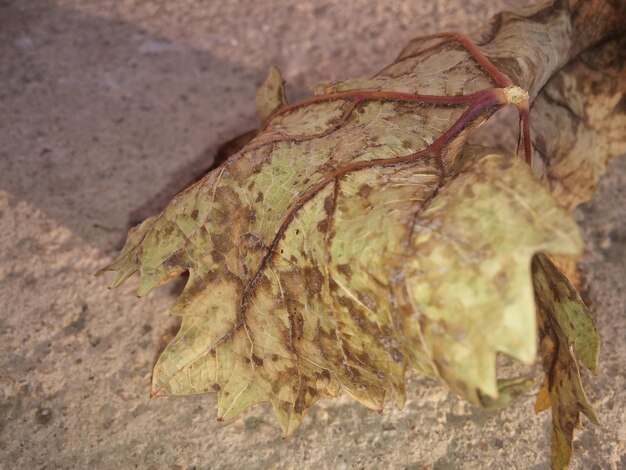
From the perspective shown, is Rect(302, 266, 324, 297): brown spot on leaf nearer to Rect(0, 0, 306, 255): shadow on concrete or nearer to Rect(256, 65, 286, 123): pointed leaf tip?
Rect(256, 65, 286, 123): pointed leaf tip

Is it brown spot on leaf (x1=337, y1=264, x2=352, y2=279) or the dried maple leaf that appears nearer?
the dried maple leaf

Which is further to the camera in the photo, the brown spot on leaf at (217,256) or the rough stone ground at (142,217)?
the rough stone ground at (142,217)

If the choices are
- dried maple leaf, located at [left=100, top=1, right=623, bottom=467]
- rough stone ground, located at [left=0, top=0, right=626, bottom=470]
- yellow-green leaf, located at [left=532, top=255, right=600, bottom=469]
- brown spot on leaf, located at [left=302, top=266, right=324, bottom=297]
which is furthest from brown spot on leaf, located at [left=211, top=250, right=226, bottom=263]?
yellow-green leaf, located at [left=532, top=255, right=600, bottom=469]

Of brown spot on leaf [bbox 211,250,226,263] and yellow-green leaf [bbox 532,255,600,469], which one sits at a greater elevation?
brown spot on leaf [bbox 211,250,226,263]

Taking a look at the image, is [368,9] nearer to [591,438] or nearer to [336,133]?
[336,133]

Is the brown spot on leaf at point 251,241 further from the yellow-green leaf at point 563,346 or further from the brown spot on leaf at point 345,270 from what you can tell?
the yellow-green leaf at point 563,346

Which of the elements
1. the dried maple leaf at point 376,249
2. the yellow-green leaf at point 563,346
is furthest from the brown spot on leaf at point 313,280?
the yellow-green leaf at point 563,346
